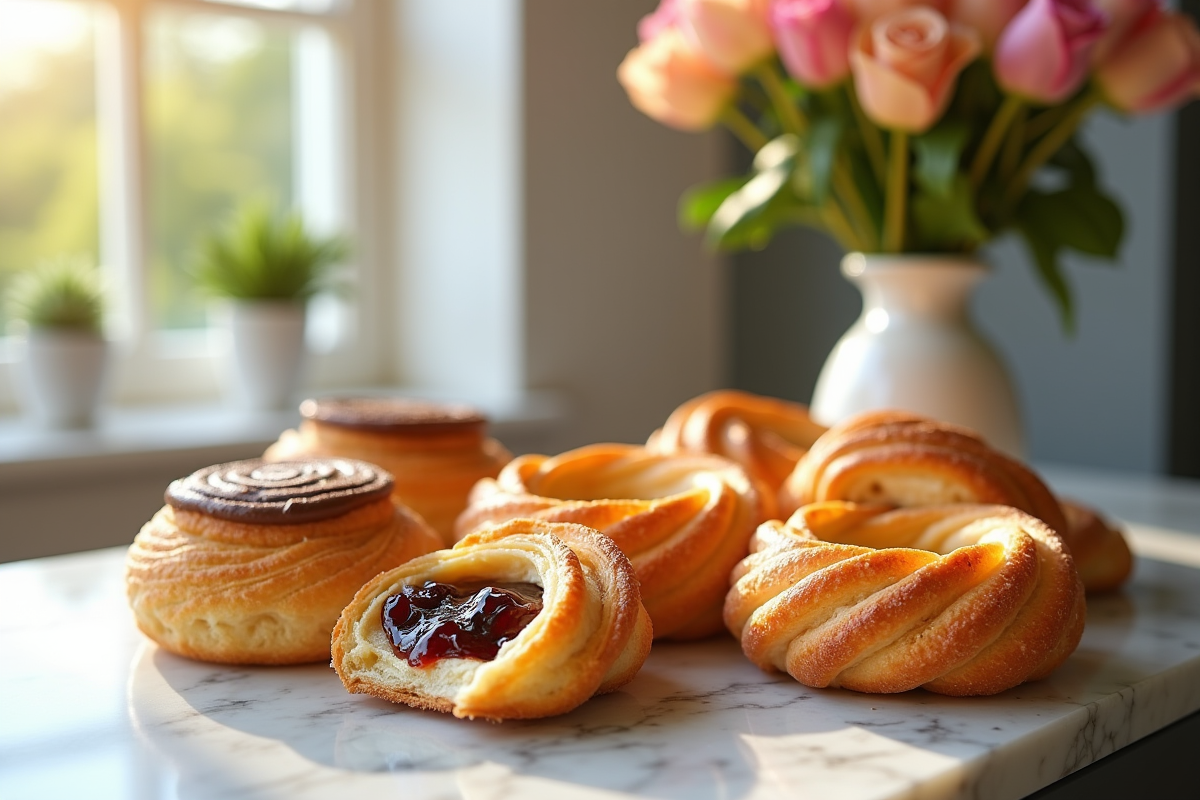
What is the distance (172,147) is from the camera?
8.28 feet

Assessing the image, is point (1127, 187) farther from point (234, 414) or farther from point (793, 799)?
point (793, 799)

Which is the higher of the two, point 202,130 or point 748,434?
point 202,130

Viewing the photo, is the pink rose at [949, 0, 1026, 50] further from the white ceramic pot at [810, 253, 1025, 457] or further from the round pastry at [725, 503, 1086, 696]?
the round pastry at [725, 503, 1086, 696]

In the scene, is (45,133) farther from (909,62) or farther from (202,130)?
(909,62)

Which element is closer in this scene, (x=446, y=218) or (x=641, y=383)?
(x=446, y=218)

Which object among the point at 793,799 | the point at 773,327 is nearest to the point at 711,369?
A: the point at 773,327

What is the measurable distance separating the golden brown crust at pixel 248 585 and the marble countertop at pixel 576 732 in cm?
2

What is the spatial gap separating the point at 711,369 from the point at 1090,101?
5.84ft

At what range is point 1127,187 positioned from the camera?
2.53 meters

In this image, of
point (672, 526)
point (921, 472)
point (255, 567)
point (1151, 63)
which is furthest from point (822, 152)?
point (255, 567)

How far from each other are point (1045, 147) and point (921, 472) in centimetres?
66

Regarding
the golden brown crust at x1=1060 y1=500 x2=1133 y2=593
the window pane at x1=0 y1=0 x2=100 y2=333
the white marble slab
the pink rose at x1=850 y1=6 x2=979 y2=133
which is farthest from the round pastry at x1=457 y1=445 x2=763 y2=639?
the window pane at x1=0 y1=0 x2=100 y2=333

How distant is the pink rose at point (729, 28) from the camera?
142 cm

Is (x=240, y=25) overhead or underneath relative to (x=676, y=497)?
overhead
